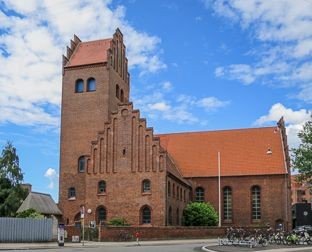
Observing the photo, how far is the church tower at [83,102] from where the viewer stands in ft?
199

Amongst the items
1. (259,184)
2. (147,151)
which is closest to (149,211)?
(147,151)

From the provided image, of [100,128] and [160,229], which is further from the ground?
[100,128]

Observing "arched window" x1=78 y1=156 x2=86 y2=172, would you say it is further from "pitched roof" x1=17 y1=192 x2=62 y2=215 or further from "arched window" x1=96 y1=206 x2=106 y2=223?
"arched window" x1=96 y1=206 x2=106 y2=223

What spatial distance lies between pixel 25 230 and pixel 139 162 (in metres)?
16.6

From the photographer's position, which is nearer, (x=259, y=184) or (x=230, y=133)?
(x=259, y=184)

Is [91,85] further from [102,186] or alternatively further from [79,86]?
[102,186]

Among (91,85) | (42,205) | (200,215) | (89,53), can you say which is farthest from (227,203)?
(89,53)

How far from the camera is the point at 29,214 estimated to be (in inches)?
1896

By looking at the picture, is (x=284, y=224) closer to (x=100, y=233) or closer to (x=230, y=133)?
(x=230, y=133)

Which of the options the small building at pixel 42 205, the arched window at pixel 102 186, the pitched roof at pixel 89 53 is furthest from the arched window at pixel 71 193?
the pitched roof at pixel 89 53

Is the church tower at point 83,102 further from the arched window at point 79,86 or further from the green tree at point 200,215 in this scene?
the green tree at point 200,215

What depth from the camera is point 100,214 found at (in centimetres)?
5562

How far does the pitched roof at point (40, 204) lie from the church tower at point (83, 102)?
204cm

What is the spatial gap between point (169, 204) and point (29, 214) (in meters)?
14.5
